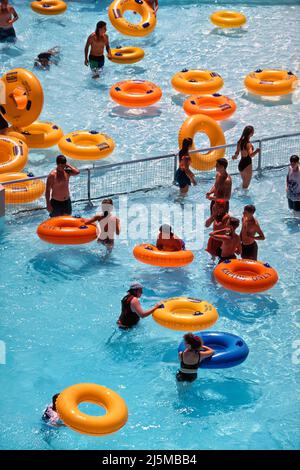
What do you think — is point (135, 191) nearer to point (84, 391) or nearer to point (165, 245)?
point (165, 245)

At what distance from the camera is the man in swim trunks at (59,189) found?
16.2m

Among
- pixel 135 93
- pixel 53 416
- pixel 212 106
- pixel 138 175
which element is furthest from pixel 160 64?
A: pixel 53 416

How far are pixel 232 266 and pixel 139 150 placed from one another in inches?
192

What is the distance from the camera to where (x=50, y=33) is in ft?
79.9

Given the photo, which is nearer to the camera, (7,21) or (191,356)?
(191,356)

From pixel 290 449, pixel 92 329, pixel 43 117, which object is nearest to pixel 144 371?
pixel 92 329

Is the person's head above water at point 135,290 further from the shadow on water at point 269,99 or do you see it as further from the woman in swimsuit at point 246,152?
the shadow on water at point 269,99

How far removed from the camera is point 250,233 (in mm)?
15477

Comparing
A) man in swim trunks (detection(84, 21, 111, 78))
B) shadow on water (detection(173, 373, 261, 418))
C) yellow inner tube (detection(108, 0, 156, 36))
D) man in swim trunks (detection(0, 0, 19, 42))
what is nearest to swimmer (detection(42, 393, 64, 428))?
shadow on water (detection(173, 373, 261, 418))

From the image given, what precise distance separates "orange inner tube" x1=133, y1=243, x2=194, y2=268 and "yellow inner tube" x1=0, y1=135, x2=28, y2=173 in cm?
338

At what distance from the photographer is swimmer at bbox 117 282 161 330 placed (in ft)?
45.9

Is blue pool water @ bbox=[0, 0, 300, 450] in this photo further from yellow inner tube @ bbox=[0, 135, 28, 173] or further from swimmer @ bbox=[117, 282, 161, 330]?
yellow inner tube @ bbox=[0, 135, 28, 173]

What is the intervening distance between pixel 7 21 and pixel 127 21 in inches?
115

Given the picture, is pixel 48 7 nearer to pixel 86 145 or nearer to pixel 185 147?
pixel 86 145
